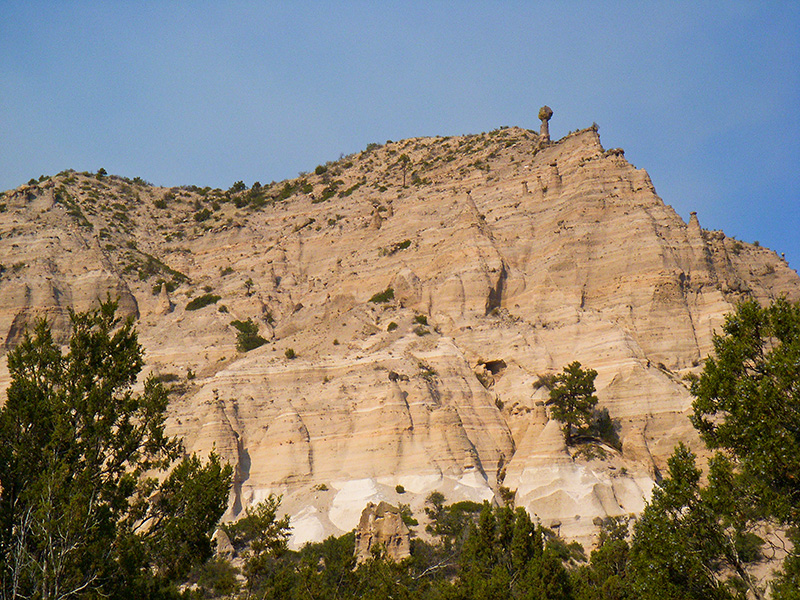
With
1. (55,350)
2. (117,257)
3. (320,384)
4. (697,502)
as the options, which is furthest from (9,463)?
(117,257)

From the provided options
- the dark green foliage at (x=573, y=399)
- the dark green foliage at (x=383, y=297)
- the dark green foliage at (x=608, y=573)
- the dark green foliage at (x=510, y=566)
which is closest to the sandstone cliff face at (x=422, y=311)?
the dark green foliage at (x=383, y=297)

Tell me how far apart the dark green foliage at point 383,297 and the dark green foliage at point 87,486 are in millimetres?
44485

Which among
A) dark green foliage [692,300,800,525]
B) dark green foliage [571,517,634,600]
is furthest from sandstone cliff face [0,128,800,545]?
dark green foliage [692,300,800,525]

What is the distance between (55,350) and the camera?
22141 mm

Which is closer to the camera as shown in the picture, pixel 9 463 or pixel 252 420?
pixel 9 463

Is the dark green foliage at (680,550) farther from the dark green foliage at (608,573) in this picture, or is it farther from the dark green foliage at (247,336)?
the dark green foliage at (247,336)

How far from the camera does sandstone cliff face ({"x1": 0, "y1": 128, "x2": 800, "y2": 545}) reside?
48688 mm

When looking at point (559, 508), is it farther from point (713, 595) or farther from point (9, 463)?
point (9, 463)

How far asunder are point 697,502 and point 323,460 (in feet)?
110

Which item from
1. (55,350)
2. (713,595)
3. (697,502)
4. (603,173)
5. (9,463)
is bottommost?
(713,595)

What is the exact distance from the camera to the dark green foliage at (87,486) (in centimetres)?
1791

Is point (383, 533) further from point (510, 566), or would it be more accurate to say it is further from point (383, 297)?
point (383, 297)

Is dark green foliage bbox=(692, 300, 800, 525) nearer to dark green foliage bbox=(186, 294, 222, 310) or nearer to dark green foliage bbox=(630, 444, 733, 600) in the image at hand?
dark green foliage bbox=(630, 444, 733, 600)

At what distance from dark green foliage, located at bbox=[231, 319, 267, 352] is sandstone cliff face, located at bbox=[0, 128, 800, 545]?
863mm
